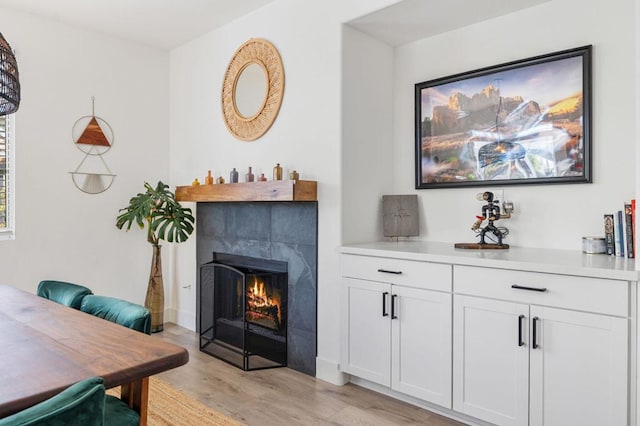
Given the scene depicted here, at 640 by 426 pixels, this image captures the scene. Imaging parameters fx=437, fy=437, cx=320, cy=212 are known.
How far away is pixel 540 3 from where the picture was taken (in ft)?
8.62

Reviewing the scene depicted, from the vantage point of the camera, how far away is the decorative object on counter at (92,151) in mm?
3773

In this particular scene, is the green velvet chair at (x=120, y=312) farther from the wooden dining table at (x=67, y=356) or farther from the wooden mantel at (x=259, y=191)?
the wooden mantel at (x=259, y=191)

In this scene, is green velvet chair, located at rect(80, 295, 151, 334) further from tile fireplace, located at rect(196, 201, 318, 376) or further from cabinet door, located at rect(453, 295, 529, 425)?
cabinet door, located at rect(453, 295, 529, 425)

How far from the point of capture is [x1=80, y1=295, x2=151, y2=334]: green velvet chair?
68.4 inches

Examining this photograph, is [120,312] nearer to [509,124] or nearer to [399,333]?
[399,333]

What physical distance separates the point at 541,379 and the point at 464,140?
5.13ft

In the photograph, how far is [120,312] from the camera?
1804mm

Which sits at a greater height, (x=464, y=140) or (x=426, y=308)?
(x=464, y=140)

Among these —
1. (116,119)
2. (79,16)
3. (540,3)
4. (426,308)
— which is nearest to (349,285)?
(426,308)

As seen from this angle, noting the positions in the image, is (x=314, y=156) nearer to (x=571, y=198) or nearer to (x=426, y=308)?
(x=426, y=308)

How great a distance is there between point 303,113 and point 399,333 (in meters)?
1.63

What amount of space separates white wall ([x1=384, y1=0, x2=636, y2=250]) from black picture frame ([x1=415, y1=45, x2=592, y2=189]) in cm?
7

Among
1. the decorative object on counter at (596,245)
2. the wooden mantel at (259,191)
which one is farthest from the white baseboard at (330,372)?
the decorative object on counter at (596,245)

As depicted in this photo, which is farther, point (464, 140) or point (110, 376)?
point (464, 140)
